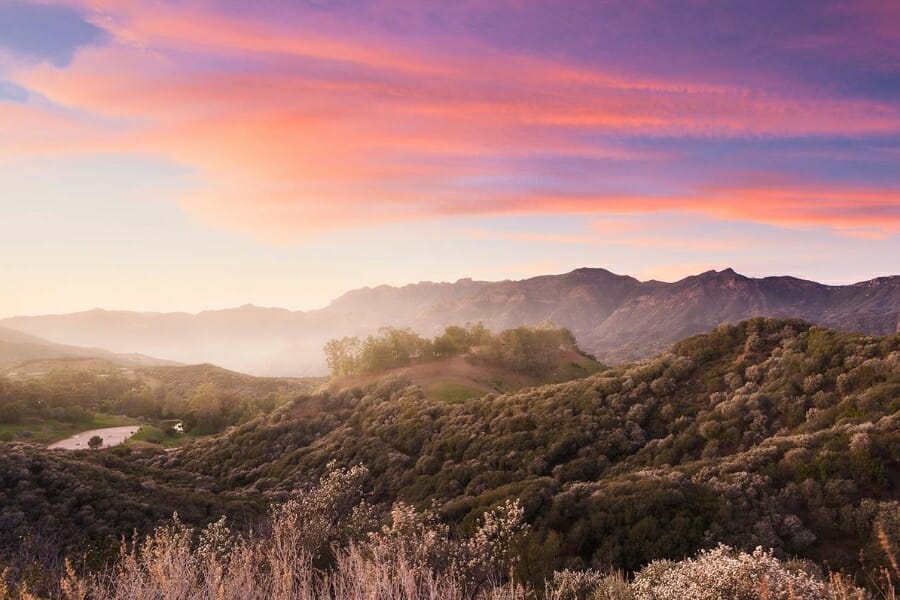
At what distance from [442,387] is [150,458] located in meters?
31.1

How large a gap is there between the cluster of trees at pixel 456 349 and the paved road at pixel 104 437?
1159 inches

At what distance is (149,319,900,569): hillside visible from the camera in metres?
15.1

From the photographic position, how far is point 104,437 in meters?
64.8

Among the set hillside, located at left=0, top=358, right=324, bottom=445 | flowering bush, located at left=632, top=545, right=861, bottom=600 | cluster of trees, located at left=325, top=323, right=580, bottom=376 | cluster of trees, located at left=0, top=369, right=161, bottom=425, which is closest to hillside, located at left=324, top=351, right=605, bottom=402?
cluster of trees, located at left=325, top=323, right=580, bottom=376

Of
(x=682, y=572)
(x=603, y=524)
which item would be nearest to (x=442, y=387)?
(x=603, y=524)

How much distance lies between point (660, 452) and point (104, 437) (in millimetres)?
70893

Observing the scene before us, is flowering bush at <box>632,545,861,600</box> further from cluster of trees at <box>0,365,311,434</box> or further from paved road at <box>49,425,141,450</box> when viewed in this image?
cluster of trees at <box>0,365,311,434</box>

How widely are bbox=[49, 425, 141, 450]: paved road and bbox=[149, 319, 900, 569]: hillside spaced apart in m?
18.7

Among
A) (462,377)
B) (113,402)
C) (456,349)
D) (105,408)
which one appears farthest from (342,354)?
(113,402)

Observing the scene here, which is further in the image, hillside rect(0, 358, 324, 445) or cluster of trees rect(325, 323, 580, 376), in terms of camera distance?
hillside rect(0, 358, 324, 445)

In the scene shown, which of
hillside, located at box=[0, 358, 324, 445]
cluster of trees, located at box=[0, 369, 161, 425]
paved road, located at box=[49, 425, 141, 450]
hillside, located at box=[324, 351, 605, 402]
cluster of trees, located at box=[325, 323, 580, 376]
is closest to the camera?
hillside, located at box=[324, 351, 605, 402]

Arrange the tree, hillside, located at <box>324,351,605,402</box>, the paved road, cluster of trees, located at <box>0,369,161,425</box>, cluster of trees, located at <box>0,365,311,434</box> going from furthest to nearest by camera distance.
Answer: cluster of trees, located at <box>0,365,311,434</box>, the tree, cluster of trees, located at <box>0,369,161,425</box>, the paved road, hillside, located at <box>324,351,605,402</box>

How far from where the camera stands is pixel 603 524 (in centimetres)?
1630

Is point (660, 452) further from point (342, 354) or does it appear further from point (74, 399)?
point (74, 399)
